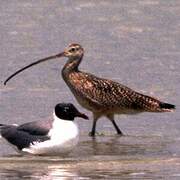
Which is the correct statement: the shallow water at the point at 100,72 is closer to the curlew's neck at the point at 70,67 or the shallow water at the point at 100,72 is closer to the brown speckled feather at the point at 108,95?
the brown speckled feather at the point at 108,95

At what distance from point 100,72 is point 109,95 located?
7.32 feet

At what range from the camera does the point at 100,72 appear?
62.0 feet

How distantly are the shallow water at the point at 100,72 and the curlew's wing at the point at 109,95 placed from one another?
0.79ft

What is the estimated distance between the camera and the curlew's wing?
54.2 feet

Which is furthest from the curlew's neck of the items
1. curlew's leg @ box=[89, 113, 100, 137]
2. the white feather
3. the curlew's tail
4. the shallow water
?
the white feather

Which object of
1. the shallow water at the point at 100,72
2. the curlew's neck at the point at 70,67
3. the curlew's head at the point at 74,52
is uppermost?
the curlew's head at the point at 74,52

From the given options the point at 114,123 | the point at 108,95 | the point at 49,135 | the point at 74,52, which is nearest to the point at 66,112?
the point at 49,135

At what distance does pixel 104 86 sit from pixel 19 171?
14.1 ft

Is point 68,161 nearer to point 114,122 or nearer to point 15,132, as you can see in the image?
point 15,132

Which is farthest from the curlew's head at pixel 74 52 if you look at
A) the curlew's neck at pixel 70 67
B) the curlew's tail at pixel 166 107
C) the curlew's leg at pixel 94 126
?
the curlew's tail at pixel 166 107

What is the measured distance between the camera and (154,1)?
23.5m

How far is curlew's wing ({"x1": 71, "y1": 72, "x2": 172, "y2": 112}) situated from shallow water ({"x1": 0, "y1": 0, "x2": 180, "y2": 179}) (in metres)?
0.24

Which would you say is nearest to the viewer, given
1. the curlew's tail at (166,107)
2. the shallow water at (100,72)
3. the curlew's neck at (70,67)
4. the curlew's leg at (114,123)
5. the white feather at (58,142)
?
the shallow water at (100,72)

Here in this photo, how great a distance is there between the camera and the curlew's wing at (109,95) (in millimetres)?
16531
